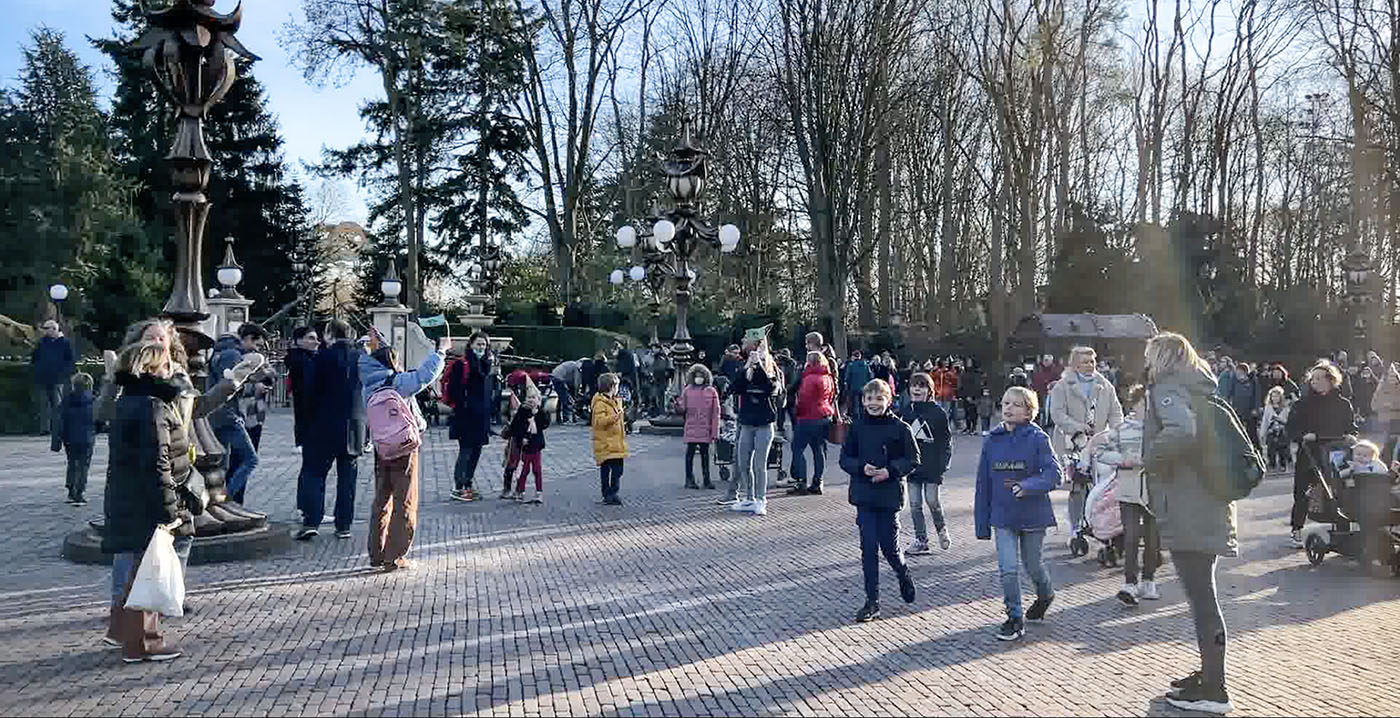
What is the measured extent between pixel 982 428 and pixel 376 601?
21.4 meters

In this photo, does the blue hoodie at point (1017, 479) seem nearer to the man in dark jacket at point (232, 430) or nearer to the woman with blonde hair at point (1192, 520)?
the woman with blonde hair at point (1192, 520)

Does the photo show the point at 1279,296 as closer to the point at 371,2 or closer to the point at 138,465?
the point at 371,2

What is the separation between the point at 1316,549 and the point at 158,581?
8.84 m

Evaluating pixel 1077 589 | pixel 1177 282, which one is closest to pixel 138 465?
pixel 1077 589

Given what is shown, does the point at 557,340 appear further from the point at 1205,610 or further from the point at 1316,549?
the point at 1205,610

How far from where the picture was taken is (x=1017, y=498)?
707cm

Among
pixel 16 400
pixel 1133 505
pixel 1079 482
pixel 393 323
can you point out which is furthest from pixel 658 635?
pixel 393 323

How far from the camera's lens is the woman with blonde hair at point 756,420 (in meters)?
12.2

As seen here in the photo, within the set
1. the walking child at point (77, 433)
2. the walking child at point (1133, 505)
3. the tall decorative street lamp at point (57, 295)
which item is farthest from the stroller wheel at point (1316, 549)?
the tall decorative street lamp at point (57, 295)

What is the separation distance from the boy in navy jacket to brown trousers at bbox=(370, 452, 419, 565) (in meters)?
3.39

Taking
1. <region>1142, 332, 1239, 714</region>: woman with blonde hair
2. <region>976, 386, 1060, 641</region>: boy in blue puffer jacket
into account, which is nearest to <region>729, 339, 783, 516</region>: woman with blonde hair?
<region>976, 386, 1060, 641</region>: boy in blue puffer jacket

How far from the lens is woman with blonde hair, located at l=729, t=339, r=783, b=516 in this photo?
12219 mm

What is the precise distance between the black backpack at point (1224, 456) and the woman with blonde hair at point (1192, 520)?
37 millimetres

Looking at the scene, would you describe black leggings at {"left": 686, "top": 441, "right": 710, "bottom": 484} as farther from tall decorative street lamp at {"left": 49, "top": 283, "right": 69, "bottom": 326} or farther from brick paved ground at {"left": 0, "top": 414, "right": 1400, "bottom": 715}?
tall decorative street lamp at {"left": 49, "top": 283, "right": 69, "bottom": 326}
